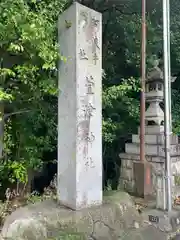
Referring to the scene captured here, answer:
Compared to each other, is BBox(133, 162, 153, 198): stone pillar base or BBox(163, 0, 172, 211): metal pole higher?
BBox(163, 0, 172, 211): metal pole

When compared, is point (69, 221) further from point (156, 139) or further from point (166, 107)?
point (156, 139)

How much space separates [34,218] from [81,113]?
169cm

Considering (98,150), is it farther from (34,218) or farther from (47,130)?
(47,130)

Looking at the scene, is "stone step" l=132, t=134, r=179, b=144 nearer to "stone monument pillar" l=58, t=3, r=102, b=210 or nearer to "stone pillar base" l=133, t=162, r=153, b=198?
"stone pillar base" l=133, t=162, r=153, b=198

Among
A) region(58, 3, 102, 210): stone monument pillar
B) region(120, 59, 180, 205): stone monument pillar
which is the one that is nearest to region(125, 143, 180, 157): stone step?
region(120, 59, 180, 205): stone monument pillar

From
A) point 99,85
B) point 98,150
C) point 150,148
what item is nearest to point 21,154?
point 98,150

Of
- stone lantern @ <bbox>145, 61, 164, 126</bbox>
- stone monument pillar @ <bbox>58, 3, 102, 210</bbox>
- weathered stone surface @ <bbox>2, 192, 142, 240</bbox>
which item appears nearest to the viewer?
weathered stone surface @ <bbox>2, 192, 142, 240</bbox>

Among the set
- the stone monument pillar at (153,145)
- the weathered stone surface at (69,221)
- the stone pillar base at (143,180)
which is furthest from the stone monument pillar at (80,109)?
the stone monument pillar at (153,145)

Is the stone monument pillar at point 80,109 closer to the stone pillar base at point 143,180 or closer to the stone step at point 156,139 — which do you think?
the stone pillar base at point 143,180

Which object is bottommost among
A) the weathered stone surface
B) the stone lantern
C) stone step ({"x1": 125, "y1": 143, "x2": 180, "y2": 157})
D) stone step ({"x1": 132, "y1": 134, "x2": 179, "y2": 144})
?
the weathered stone surface

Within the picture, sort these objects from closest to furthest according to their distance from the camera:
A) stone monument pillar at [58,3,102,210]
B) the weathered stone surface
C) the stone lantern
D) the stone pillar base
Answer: the weathered stone surface, stone monument pillar at [58,3,102,210], the stone pillar base, the stone lantern

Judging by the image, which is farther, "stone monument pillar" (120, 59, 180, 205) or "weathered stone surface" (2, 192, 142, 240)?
"stone monument pillar" (120, 59, 180, 205)

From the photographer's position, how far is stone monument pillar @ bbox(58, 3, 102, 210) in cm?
410

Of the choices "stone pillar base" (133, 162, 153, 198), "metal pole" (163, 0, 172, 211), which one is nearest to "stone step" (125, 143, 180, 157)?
"stone pillar base" (133, 162, 153, 198)
